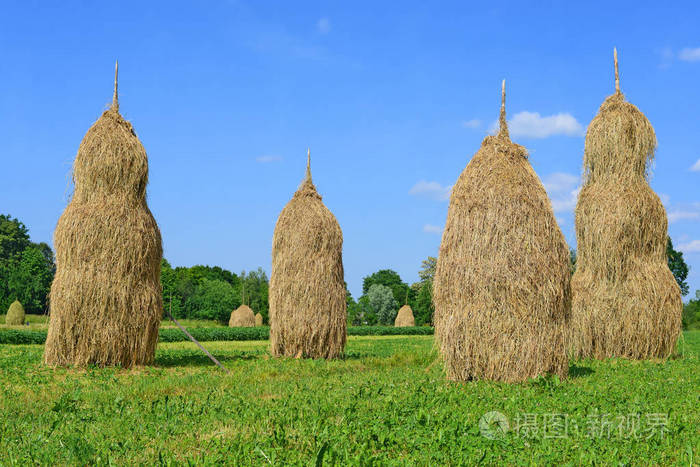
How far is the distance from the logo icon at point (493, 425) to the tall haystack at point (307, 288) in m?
10.2

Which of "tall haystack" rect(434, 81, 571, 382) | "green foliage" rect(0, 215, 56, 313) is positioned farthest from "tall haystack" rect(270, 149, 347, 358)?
"green foliage" rect(0, 215, 56, 313)

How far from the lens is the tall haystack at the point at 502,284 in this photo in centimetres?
1083

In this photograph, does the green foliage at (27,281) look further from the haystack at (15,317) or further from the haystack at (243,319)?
the haystack at (243,319)

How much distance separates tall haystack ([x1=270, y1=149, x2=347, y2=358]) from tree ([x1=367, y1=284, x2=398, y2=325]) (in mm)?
57553

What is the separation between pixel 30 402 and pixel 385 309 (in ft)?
221

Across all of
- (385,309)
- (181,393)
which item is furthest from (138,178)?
(385,309)

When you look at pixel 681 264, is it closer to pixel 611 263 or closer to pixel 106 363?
pixel 611 263

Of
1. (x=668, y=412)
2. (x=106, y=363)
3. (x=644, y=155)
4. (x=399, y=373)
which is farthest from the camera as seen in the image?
(x=644, y=155)

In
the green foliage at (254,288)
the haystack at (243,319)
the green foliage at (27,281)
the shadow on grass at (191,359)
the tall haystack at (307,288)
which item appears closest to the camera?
the shadow on grass at (191,359)

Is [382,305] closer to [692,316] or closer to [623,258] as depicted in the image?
[692,316]

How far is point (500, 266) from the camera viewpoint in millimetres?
10875

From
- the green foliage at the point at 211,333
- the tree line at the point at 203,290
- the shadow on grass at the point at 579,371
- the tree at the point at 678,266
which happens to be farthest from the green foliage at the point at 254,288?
the shadow on grass at the point at 579,371

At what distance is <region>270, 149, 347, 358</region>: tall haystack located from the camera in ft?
57.8

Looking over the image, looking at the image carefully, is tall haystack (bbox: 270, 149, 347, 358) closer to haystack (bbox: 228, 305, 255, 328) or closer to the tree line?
haystack (bbox: 228, 305, 255, 328)
